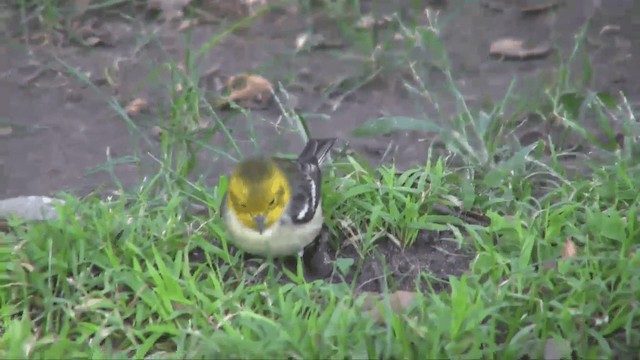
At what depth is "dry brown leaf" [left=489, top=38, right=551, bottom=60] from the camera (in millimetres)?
6875

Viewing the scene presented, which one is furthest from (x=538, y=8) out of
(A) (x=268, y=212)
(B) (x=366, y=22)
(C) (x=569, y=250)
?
(A) (x=268, y=212)

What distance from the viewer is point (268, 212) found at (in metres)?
4.75

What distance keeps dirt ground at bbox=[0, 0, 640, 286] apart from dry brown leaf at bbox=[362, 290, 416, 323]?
1.51 metres

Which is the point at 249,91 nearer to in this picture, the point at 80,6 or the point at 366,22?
the point at 366,22

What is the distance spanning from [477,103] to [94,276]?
274cm

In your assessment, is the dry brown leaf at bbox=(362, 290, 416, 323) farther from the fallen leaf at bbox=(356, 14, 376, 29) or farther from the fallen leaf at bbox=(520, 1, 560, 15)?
the fallen leaf at bbox=(520, 1, 560, 15)

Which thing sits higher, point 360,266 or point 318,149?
point 318,149

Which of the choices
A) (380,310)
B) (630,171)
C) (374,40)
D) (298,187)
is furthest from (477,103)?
(380,310)

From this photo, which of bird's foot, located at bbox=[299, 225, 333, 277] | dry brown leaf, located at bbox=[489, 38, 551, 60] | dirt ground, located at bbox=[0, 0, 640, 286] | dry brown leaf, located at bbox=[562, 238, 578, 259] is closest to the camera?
dry brown leaf, located at bbox=[562, 238, 578, 259]

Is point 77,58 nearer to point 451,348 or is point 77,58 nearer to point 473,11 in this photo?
point 473,11

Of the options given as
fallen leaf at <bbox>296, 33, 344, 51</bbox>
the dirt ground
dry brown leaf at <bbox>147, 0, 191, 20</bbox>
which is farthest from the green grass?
dry brown leaf at <bbox>147, 0, 191, 20</bbox>

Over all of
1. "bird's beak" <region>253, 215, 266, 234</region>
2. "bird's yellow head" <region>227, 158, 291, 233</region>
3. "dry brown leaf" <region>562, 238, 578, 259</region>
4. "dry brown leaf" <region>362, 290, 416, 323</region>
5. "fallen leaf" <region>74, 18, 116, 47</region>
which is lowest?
"fallen leaf" <region>74, 18, 116, 47</region>

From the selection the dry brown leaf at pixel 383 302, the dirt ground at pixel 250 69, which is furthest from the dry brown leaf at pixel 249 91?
the dry brown leaf at pixel 383 302

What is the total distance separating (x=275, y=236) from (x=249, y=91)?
6.75 feet
